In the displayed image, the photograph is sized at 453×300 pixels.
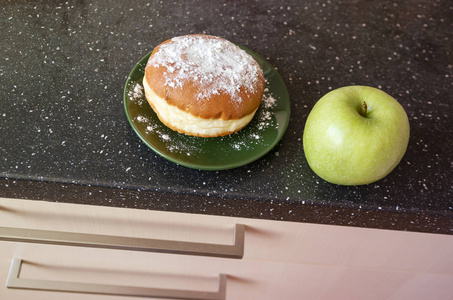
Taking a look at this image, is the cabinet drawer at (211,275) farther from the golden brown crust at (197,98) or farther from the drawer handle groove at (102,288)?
the golden brown crust at (197,98)

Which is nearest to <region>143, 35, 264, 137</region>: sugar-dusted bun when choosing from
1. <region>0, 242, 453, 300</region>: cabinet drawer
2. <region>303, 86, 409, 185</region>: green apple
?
<region>303, 86, 409, 185</region>: green apple

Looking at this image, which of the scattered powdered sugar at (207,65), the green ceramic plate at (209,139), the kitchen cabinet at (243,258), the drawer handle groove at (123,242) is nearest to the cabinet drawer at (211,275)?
the kitchen cabinet at (243,258)

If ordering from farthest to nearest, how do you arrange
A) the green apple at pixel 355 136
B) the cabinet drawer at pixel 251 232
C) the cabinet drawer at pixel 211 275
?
the cabinet drawer at pixel 211 275 < the cabinet drawer at pixel 251 232 < the green apple at pixel 355 136

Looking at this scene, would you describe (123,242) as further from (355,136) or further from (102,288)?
(355,136)

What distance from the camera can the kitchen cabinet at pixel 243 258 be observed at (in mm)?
692

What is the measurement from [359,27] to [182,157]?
1.91 ft

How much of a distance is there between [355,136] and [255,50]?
38 cm

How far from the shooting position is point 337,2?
99 cm

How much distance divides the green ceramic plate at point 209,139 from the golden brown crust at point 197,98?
6 cm

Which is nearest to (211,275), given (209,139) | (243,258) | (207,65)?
(243,258)

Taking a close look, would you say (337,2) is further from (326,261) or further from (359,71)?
(326,261)

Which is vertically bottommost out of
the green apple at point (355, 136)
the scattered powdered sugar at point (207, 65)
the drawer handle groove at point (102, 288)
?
the drawer handle groove at point (102, 288)

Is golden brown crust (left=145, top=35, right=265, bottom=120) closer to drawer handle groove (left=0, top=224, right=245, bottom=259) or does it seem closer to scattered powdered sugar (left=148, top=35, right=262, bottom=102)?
scattered powdered sugar (left=148, top=35, right=262, bottom=102)

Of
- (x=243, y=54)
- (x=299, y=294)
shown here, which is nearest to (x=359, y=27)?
(x=243, y=54)
